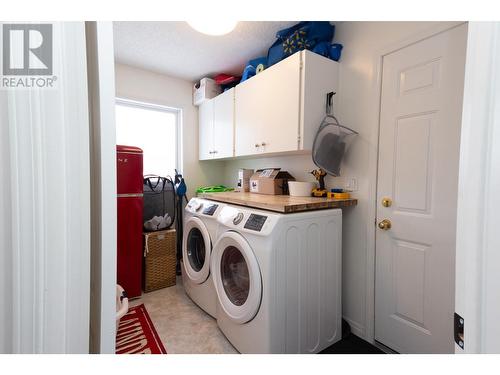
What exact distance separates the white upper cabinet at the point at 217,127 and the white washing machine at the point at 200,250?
0.76 m

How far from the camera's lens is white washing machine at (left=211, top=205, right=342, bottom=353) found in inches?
49.8

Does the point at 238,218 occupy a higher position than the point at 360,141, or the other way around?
the point at 360,141

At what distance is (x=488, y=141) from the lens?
1.37 feet

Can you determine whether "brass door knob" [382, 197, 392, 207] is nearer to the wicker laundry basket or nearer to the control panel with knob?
the control panel with knob

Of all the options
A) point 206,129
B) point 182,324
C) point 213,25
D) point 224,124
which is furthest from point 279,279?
point 206,129

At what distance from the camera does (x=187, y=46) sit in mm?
2109

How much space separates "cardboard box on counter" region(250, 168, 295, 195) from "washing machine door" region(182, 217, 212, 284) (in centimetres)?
67

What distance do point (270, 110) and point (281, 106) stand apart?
0.44ft

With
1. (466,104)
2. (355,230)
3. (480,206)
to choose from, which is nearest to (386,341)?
(355,230)

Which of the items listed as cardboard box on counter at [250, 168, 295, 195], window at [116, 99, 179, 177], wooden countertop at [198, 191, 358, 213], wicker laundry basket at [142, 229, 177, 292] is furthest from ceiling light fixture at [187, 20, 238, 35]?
wicker laundry basket at [142, 229, 177, 292]

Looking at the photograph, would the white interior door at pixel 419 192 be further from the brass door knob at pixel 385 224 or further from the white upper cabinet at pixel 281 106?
the white upper cabinet at pixel 281 106

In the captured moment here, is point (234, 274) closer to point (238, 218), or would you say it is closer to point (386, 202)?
point (238, 218)

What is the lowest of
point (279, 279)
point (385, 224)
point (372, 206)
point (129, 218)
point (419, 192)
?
point (279, 279)
